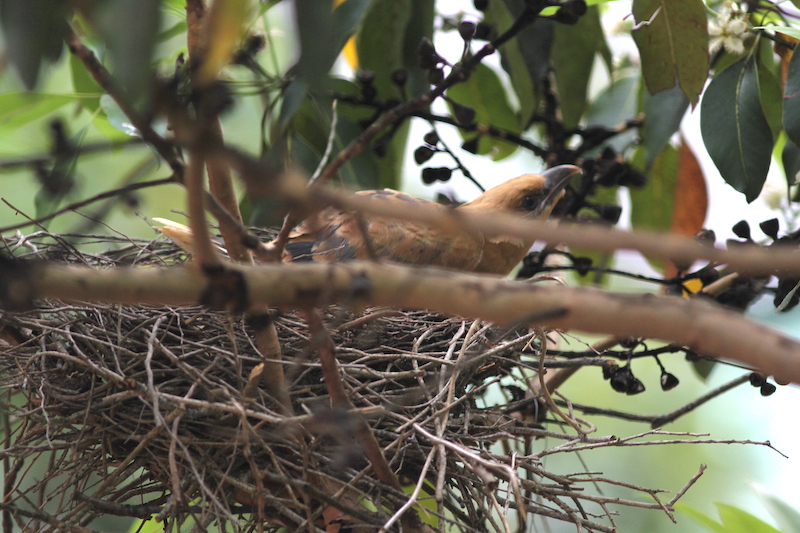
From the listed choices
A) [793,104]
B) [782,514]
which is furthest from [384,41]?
[782,514]

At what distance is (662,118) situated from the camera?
204 cm

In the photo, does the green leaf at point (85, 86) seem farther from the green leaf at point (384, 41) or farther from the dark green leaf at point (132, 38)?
the dark green leaf at point (132, 38)

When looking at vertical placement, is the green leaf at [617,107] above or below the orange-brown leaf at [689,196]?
above

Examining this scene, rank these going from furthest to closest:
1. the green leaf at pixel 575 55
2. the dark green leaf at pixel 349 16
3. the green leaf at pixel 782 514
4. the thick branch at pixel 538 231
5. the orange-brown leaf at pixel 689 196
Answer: the orange-brown leaf at pixel 689 196 → the green leaf at pixel 575 55 → the green leaf at pixel 782 514 → the dark green leaf at pixel 349 16 → the thick branch at pixel 538 231

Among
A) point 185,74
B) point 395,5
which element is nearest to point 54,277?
point 185,74

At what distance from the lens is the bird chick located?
2.04 m

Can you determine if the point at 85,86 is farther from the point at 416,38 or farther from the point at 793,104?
the point at 793,104

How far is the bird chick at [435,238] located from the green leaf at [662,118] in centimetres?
27

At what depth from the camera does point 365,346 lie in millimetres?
1747

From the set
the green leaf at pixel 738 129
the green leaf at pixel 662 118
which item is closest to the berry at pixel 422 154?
the green leaf at pixel 662 118

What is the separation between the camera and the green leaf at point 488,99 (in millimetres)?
2643

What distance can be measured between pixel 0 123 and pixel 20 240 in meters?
0.63

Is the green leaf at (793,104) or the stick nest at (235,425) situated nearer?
the stick nest at (235,425)

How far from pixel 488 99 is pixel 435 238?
0.86m
